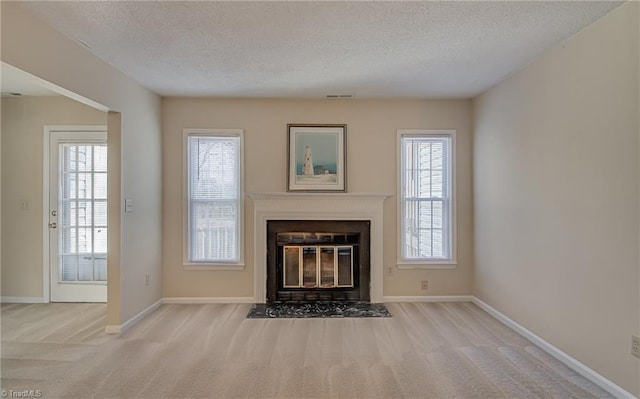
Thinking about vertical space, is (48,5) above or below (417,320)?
above

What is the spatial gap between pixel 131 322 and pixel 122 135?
189cm

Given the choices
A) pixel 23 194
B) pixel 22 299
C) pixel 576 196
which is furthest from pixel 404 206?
pixel 22 299

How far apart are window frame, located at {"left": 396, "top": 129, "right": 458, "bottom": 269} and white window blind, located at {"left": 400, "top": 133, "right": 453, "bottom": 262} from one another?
0.07ft

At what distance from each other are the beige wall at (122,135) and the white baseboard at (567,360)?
385 centimetres

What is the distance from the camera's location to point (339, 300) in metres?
4.62

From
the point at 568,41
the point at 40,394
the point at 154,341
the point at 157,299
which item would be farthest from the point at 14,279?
the point at 568,41

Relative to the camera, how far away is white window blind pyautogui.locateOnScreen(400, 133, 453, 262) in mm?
A: 4738

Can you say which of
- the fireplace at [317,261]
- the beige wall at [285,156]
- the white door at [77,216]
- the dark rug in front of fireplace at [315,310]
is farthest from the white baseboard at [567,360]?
the white door at [77,216]

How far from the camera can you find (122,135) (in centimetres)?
366

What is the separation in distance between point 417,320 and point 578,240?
1.77 metres

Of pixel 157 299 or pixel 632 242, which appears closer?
pixel 632 242

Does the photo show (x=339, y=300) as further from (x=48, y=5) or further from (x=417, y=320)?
(x=48, y=5)

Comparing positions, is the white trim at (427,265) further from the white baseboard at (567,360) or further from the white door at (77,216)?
the white door at (77,216)

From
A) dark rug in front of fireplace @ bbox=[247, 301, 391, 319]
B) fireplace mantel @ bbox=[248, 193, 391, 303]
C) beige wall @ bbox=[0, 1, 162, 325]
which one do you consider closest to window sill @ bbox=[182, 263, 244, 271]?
fireplace mantel @ bbox=[248, 193, 391, 303]
